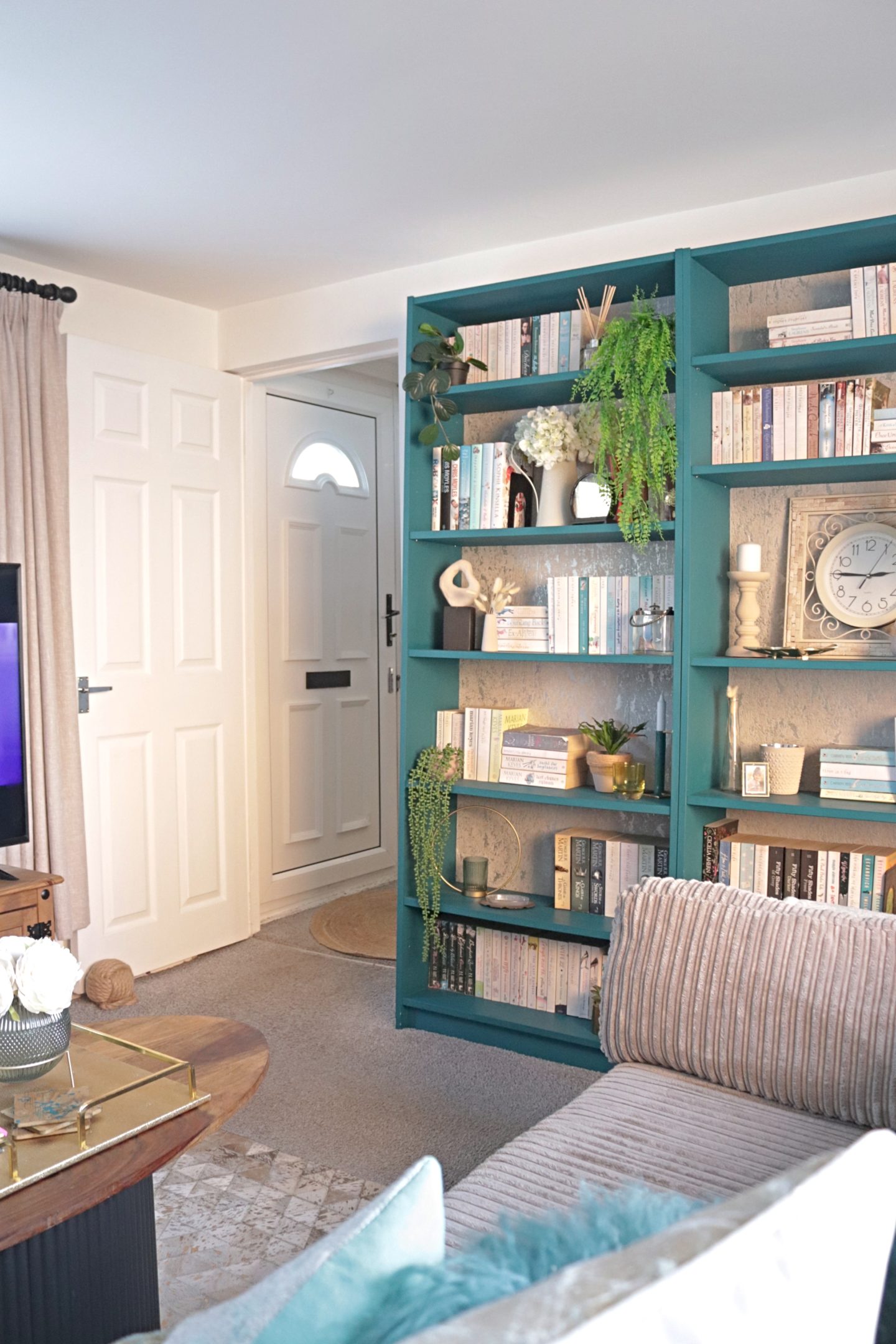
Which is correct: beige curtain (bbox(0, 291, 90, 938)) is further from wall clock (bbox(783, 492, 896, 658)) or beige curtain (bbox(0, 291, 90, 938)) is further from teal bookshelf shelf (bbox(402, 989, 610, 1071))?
A: wall clock (bbox(783, 492, 896, 658))

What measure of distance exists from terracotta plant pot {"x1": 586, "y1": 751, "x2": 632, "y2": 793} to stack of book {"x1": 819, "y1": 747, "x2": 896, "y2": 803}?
577 millimetres

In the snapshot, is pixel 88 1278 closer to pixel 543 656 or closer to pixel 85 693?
pixel 543 656

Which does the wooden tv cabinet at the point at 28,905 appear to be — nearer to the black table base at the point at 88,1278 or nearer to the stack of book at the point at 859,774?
the black table base at the point at 88,1278

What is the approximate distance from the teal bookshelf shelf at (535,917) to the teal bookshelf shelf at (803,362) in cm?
160

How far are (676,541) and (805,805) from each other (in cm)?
78

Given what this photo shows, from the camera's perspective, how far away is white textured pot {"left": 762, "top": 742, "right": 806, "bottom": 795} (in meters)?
2.98

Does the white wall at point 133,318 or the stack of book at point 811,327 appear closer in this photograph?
the stack of book at point 811,327

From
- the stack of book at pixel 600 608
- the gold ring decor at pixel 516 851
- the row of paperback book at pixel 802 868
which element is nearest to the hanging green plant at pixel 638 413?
the stack of book at pixel 600 608

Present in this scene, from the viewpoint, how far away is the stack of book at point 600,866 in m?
Result: 3.22

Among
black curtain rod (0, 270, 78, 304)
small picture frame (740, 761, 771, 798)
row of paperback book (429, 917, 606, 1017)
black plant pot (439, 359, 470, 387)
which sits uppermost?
black curtain rod (0, 270, 78, 304)

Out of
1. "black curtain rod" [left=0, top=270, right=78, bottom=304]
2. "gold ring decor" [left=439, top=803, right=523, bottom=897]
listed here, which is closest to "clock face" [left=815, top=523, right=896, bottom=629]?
"gold ring decor" [left=439, top=803, right=523, bottom=897]

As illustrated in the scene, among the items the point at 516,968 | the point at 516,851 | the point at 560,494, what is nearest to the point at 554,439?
the point at 560,494

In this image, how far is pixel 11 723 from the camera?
3.20 metres

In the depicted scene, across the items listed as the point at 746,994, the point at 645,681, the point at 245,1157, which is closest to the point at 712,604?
the point at 645,681
